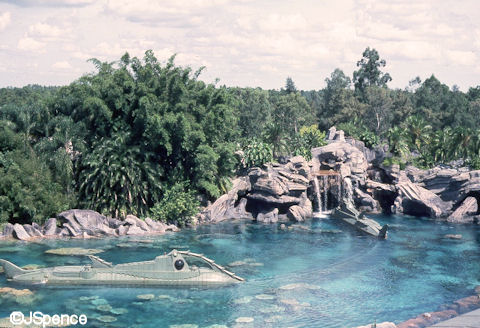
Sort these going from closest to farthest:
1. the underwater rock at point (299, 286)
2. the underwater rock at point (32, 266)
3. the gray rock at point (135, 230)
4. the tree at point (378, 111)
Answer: the underwater rock at point (299, 286) → the underwater rock at point (32, 266) → the gray rock at point (135, 230) → the tree at point (378, 111)

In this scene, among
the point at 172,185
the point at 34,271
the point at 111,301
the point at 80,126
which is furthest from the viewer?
the point at 172,185

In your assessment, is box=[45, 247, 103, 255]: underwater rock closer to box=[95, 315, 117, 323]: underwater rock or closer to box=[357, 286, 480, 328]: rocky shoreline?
box=[95, 315, 117, 323]: underwater rock

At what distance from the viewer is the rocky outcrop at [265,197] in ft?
194

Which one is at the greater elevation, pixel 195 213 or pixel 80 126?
pixel 80 126

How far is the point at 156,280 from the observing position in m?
35.8

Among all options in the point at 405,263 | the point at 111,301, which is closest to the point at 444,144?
the point at 405,263

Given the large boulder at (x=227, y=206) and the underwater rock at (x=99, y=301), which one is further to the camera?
the large boulder at (x=227, y=206)

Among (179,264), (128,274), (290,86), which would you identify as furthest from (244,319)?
(290,86)

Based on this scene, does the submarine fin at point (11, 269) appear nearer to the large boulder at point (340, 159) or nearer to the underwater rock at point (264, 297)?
the underwater rock at point (264, 297)

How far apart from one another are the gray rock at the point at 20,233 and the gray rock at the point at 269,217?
23694mm

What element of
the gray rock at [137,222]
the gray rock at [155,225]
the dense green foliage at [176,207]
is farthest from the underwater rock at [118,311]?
the dense green foliage at [176,207]

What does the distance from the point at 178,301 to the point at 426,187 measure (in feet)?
139

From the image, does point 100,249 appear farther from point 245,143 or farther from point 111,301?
point 245,143

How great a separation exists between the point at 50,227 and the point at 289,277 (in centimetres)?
2328
